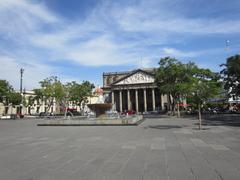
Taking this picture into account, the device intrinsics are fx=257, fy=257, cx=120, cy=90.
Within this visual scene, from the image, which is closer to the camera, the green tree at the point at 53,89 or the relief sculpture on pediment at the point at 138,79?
the green tree at the point at 53,89

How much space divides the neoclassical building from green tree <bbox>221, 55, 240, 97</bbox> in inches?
2351

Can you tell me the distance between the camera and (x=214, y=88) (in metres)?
20.4

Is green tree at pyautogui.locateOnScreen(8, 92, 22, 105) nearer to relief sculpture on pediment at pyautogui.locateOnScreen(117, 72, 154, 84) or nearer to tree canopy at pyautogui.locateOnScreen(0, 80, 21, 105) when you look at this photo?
tree canopy at pyautogui.locateOnScreen(0, 80, 21, 105)

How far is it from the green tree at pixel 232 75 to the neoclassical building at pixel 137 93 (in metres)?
59.7

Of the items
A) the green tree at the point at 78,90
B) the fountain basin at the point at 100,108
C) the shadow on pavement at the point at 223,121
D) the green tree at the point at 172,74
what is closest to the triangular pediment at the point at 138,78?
the green tree at the point at 78,90

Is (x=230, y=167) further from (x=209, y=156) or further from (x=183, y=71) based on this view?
(x=183, y=71)

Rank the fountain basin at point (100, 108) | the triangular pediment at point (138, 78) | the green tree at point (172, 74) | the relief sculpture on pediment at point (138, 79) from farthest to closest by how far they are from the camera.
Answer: the relief sculpture on pediment at point (138, 79), the triangular pediment at point (138, 78), the green tree at point (172, 74), the fountain basin at point (100, 108)

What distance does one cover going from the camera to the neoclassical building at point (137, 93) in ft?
329

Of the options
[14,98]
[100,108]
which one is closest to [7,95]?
[14,98]

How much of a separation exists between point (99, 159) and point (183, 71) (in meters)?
36.4

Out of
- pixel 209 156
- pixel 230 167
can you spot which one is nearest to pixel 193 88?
pixel 209 156

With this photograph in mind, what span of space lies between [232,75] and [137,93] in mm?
68874

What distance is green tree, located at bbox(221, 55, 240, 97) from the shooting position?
113 ft

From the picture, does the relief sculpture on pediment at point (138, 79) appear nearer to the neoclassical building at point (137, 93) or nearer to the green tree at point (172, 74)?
the neoclassical building at point (137, 93)
